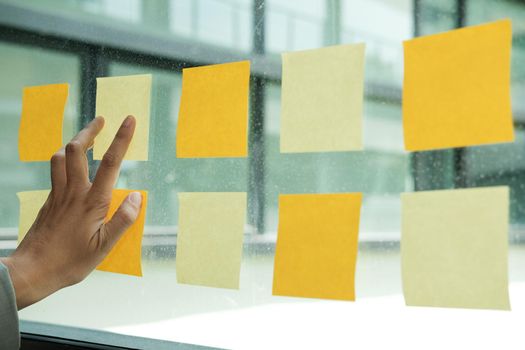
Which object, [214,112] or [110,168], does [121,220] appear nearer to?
[110,168]

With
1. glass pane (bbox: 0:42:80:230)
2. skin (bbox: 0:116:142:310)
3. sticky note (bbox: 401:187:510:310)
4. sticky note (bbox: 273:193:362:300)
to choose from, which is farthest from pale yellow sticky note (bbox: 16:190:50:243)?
sticky note (bbox: 401:187:510:310)

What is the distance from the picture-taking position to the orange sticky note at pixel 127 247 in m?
0.70

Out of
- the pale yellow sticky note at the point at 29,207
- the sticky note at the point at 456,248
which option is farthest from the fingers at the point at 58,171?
the sticky note at the point at 456,248

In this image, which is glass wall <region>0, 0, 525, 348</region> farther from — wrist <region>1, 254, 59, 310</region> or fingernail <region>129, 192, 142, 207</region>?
wrist <region>1, 254, 59, 310</region>

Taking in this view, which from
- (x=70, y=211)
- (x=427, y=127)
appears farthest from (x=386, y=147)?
(x=70, y=211)

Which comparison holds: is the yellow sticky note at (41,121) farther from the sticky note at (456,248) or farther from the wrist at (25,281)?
the sticky note at (456,248)

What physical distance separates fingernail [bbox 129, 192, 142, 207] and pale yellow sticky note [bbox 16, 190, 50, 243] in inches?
6.8

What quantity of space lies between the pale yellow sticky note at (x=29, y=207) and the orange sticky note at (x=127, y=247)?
14 centimetres

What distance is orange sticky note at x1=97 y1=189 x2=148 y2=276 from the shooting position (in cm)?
70

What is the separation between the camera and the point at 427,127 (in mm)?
530

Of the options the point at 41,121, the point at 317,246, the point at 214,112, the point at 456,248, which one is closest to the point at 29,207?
the point at 41,121

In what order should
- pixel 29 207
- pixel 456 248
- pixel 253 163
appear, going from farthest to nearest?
1. pixel 29 207
2. pixel 253 163
3. pixel 456 248

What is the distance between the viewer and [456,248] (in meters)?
0.51

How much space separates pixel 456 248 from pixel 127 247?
43 centimetres
